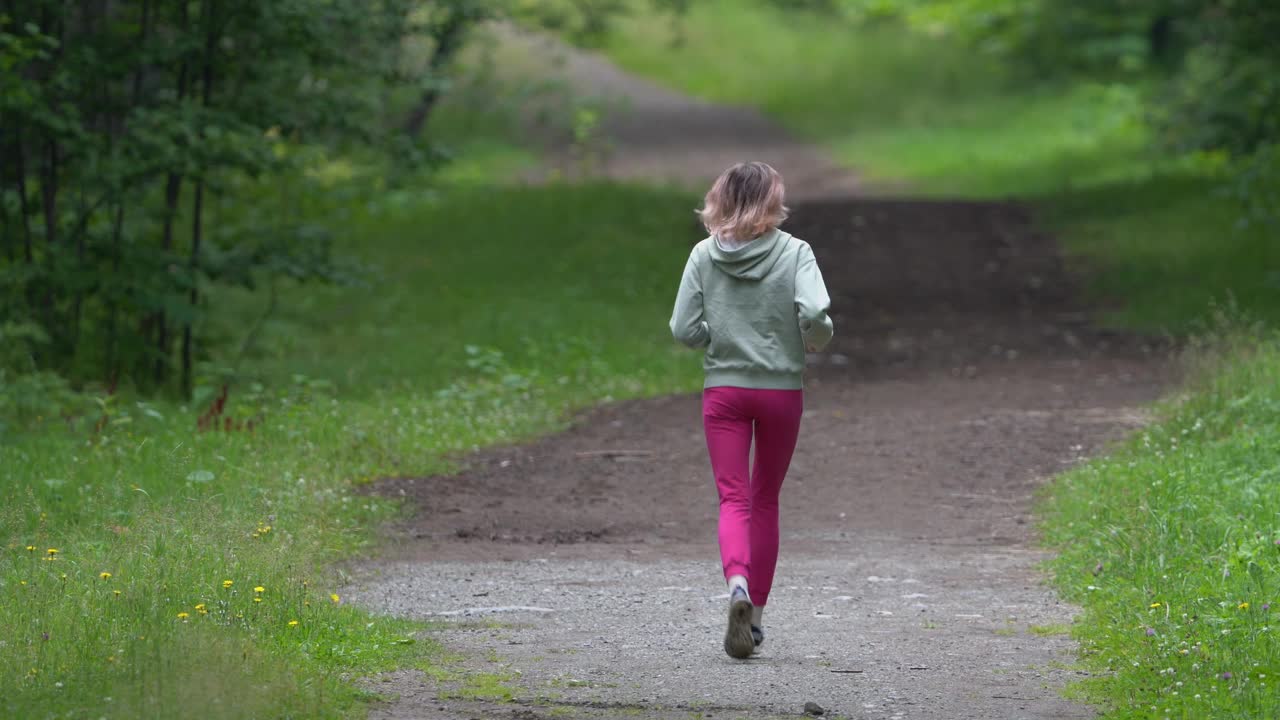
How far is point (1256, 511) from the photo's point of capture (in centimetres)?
751

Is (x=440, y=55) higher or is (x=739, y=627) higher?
(x=440, y=55)

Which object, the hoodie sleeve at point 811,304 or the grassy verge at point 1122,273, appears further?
the hoodie sleeve at point 811,304

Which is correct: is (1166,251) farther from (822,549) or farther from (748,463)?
(748,463)

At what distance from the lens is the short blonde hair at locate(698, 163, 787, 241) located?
6199 mm

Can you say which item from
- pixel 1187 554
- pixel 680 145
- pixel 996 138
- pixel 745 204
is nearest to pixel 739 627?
pixel 745 204

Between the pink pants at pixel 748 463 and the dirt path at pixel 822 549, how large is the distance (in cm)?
37

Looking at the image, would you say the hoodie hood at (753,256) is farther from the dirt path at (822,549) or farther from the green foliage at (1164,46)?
the green foliage at (1164,46)

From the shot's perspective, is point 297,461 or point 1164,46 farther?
point 1164,46

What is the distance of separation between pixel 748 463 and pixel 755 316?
1.83 feet

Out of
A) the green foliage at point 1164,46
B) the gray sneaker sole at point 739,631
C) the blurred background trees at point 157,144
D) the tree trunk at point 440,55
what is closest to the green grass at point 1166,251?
the green foliage at point 1164,46

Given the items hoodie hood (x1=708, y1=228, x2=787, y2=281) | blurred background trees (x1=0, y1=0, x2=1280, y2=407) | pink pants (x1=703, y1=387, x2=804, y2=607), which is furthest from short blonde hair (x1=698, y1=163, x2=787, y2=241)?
blurred background trees (x1=0, y1=0, x2=1280, y2=407)

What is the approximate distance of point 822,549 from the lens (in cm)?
855

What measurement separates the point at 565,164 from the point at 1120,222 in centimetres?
1229

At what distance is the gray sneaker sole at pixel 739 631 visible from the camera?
590 cm
